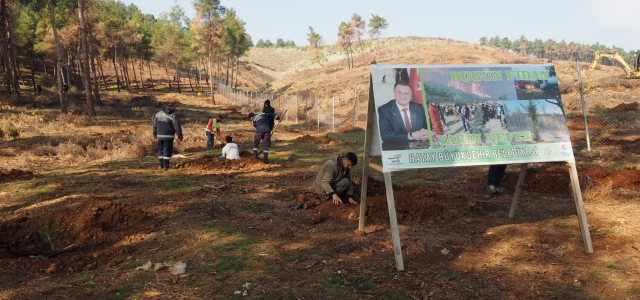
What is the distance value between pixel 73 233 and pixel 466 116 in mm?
5741

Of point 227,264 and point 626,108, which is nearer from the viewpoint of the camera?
point 227,264

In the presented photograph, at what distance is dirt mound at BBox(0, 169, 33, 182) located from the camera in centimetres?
975

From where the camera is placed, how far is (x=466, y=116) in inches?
194

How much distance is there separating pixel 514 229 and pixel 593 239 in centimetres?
93

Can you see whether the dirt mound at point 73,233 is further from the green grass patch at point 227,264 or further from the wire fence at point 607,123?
the wire fence at point 607,123

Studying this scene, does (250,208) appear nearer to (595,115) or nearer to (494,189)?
(494,189)

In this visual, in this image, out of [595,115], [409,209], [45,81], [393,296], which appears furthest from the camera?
[45,81]

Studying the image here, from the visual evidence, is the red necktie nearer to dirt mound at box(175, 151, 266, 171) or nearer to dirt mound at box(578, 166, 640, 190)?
dirt mound at box(578, 166, 640, 190)

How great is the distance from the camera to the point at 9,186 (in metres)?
9.11

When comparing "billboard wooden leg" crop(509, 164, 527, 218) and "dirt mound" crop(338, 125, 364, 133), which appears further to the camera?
"dirt mound" crop(338, 125, 364, 133)

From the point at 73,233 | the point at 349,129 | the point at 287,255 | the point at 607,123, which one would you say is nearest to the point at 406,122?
the point at 287,255

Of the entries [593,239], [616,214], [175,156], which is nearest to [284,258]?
[593,239]

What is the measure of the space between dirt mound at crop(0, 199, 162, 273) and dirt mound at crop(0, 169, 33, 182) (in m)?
3.60

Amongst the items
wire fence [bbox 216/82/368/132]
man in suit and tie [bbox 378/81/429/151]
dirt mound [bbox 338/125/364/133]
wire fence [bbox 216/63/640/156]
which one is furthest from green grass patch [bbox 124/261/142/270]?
dirt mound [bbox 338/125/364/133]
